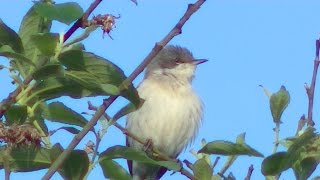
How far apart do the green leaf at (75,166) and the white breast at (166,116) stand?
5.24 m

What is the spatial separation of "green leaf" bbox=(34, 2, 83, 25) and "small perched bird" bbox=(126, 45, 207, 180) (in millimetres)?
5454

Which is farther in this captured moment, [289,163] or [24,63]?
[289,163]

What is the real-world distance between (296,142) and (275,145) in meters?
0.31

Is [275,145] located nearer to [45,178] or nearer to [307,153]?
[307,153]

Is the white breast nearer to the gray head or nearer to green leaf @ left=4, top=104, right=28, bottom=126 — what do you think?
the gray head

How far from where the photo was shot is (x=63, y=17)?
6.70 ft

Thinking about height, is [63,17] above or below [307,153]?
below

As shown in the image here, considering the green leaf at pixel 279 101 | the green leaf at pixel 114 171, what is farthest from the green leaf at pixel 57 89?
the green leaf at pixel 279 101

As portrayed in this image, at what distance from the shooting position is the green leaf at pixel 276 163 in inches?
102

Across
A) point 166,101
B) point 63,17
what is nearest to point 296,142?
point 63,17

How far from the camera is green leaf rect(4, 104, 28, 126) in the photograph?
2.25m

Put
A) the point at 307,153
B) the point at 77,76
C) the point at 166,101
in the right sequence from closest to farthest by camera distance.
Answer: the point at 77,76 → the point at 307,153 → the point at 166,101

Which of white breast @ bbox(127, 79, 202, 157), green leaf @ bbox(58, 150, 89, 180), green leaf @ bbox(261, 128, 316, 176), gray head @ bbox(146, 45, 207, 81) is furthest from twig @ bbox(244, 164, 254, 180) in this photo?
gray head @ bbox(146, 45, 207, 81)

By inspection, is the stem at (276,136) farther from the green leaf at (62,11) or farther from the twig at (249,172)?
the green leaf at (62,11)
